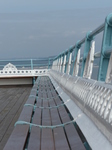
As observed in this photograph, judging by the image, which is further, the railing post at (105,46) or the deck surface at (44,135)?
the railing post at (105,46)

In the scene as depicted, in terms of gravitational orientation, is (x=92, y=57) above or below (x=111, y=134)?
above

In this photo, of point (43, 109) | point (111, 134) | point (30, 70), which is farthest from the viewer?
point (30, 70)

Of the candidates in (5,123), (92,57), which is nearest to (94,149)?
(92,57)

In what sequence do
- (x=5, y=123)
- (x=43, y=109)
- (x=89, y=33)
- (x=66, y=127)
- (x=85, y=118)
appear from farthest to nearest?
(x=5, y=123), (x=89, y=33), (x=43, y=109), (x=66, y=127), (x=85, y=118)

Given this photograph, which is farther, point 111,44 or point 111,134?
point 111,44

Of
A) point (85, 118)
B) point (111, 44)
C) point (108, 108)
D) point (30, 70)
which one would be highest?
point (111, 44)

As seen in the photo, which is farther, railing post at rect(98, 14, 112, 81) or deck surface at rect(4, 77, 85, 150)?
railing post at rect(98, 14, 112, 81)

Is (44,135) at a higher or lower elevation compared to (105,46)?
lower

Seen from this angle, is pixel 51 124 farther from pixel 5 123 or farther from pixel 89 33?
pixel 5 123

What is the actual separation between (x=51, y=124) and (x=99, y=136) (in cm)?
116

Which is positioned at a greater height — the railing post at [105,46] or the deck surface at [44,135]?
the railing post at [105,46]

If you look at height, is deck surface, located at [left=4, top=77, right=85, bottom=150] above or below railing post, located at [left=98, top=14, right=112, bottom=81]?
below

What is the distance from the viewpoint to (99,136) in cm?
A: 199

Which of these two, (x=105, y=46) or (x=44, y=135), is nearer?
(x=44, y=135)
